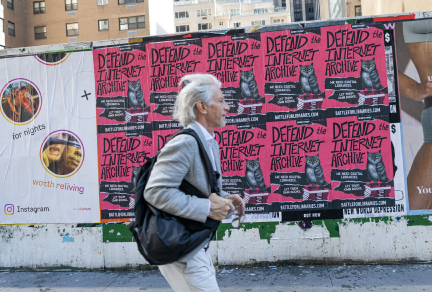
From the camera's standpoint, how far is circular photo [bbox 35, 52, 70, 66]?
516 cm

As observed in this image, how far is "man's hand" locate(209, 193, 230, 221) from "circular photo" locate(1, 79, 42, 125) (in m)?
4.00

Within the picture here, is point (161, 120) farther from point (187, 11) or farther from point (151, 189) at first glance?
point (187, 11)

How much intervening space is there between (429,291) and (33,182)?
16.3 ft

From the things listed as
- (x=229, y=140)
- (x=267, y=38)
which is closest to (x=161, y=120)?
(x=229, y=140)

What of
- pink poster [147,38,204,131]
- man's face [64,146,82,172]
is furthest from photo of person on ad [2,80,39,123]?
pink poster [147,38,204,131]

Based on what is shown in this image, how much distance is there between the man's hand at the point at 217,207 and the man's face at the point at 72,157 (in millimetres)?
3519

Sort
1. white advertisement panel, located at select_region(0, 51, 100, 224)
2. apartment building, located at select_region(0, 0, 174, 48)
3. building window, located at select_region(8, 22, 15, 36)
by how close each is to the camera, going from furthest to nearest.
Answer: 1. apartment building, located at select_region(0, 0, 174, 48)
2. building window, located at select_region(8, 22, 15, 36)
3. white advertisement panel, located at select_region(0, 51, 100, 224)

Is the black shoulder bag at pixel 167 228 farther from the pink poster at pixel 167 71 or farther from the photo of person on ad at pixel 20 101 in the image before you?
the photo of person on ad at pixel 20 101

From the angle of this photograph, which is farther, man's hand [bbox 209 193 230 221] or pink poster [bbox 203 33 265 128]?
pink poster [bbox 203 33 265 128]

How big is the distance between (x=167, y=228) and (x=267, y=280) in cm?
280

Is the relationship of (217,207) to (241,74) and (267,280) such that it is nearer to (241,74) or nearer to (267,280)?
(267,280)

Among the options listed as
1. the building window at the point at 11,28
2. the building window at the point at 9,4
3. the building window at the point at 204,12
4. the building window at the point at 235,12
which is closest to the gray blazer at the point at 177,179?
the building window at the point at 11,28

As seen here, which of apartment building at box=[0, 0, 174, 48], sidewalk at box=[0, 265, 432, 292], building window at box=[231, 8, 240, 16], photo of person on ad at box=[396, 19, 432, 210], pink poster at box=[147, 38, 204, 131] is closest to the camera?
sidewalk at box=[0, 265, 432, 292]

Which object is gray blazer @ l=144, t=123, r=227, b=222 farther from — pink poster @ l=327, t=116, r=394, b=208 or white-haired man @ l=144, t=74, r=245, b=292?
pink poster @ l=327, t=116, r=394, b=208
